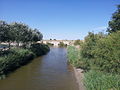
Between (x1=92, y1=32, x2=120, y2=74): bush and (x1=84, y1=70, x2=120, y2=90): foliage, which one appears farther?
(x1=92, y1=32, x2=120, y2=74): bush

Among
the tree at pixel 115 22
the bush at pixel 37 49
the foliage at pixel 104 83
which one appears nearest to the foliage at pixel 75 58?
the tree at pixel 115 22

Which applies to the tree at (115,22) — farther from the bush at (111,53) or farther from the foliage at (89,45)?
the bush at (111,53)

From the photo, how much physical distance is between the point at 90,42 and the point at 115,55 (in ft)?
23.3

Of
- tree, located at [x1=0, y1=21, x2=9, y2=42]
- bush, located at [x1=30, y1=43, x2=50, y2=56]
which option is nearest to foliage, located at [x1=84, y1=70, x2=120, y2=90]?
tree, located at [x1=0, y1=21, x2=9, y2=42]

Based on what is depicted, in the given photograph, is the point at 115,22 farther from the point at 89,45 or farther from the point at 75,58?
the point at 89,45

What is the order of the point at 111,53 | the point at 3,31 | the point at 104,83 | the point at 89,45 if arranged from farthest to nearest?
the point at 3,31 → the point at 89,45 → the point at 111,53 → the point at 104,83

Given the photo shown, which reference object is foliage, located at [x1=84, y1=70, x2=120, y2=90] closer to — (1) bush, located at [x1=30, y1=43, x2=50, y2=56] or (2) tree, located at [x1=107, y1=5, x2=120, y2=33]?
(2) tree, located at [x1=107, y1=5, x2=120, y2=33]

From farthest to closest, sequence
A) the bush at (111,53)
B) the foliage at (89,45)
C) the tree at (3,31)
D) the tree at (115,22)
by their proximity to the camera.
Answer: the tree at (115,22), the tree at (3,31), the foliage at (89,45), the bush at (111,53)

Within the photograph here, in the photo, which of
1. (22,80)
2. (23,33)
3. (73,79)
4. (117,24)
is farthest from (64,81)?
(23,33)

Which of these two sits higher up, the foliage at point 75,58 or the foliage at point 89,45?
the foliage at point 89,45

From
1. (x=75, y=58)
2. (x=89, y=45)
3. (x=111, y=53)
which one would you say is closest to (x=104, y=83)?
(x=111, y=53)

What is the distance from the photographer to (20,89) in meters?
14.8

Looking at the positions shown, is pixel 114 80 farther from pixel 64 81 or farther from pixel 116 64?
pixel 64 81

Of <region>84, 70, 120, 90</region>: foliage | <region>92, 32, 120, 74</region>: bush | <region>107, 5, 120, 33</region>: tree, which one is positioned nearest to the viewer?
<region>84, 70, 120, 90</region>: foliage
